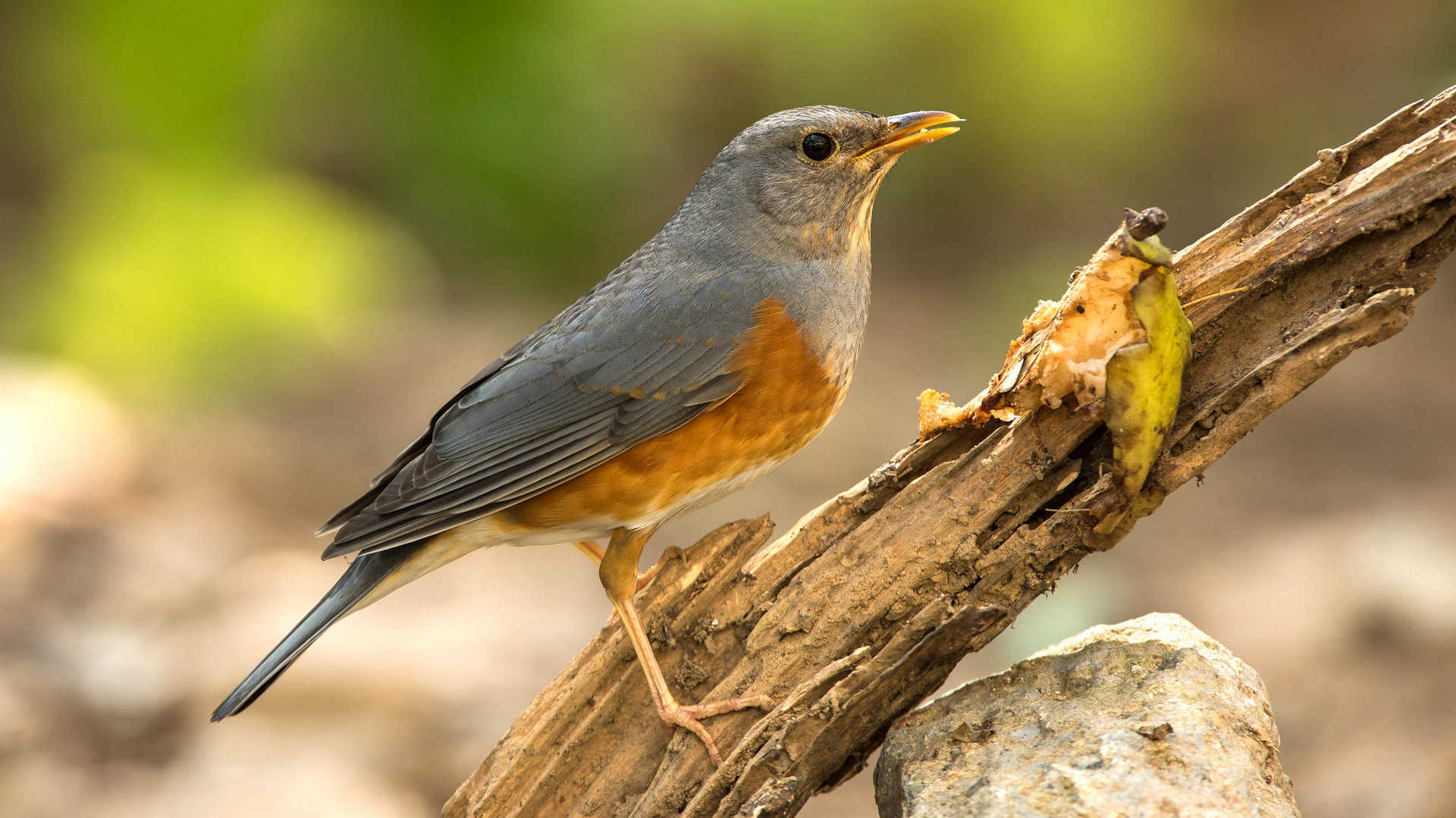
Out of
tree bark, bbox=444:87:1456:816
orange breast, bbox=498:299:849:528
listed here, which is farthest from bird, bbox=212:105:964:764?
tree bark, bbox=444:87:1456:816

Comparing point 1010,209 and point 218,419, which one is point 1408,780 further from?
point 218,419

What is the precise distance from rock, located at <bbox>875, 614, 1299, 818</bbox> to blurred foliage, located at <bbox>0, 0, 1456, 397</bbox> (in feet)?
17.0

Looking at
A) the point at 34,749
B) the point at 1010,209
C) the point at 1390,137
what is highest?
the point at 1010,209

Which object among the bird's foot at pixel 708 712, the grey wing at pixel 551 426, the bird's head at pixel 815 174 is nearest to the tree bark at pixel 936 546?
the bird's foot at pixel 708 712

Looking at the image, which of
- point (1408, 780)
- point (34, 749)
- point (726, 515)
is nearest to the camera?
point (1408, 780)

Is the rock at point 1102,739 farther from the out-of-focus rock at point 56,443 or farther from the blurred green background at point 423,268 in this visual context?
the out-of-focus rock at point 56,443

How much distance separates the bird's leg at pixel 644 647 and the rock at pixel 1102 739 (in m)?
0.45

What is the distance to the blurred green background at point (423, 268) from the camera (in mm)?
5598

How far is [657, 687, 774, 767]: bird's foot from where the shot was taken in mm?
3447

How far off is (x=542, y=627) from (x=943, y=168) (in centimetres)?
467

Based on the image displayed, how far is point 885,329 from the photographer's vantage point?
28.5ft

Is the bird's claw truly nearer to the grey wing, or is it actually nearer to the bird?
the bird

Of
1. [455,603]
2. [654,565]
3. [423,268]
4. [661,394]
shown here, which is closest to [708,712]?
[654,565]

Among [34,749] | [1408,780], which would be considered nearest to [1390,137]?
[1408,780]
